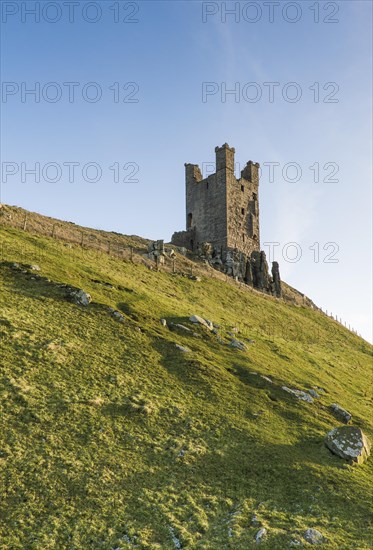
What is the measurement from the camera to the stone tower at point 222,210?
9519 centimetres

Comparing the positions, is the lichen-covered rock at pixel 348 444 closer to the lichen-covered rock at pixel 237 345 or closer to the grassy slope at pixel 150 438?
the grassy slope at pixel 150 438

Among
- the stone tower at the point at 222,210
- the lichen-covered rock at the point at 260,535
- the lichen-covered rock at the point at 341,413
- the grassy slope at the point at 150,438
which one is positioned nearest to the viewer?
the lichen-covered rock at the point at 260,535

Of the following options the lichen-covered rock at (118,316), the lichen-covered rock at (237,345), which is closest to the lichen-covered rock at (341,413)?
the lichen-covered rock at (237,345)

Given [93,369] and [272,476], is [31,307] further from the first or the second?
[272,476]

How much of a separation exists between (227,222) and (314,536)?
3194 inches

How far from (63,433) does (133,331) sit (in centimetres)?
1318

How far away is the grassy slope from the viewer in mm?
15859

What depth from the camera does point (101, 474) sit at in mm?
17766

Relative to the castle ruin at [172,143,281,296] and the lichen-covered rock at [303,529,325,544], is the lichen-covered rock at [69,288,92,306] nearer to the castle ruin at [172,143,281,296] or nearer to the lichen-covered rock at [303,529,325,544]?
the lichen-covered rock at [303,529,325,544]

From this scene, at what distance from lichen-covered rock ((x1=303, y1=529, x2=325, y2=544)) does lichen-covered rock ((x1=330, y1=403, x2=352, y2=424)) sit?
14205mm

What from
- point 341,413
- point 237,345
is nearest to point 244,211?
point 237,345

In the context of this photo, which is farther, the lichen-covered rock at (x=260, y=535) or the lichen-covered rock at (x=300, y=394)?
the lichen-covered rock at (x=300, y=394)

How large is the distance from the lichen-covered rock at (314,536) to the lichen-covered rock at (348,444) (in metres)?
7.65

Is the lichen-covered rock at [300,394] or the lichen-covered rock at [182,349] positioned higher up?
the lichen-covered rock at [182,349]
